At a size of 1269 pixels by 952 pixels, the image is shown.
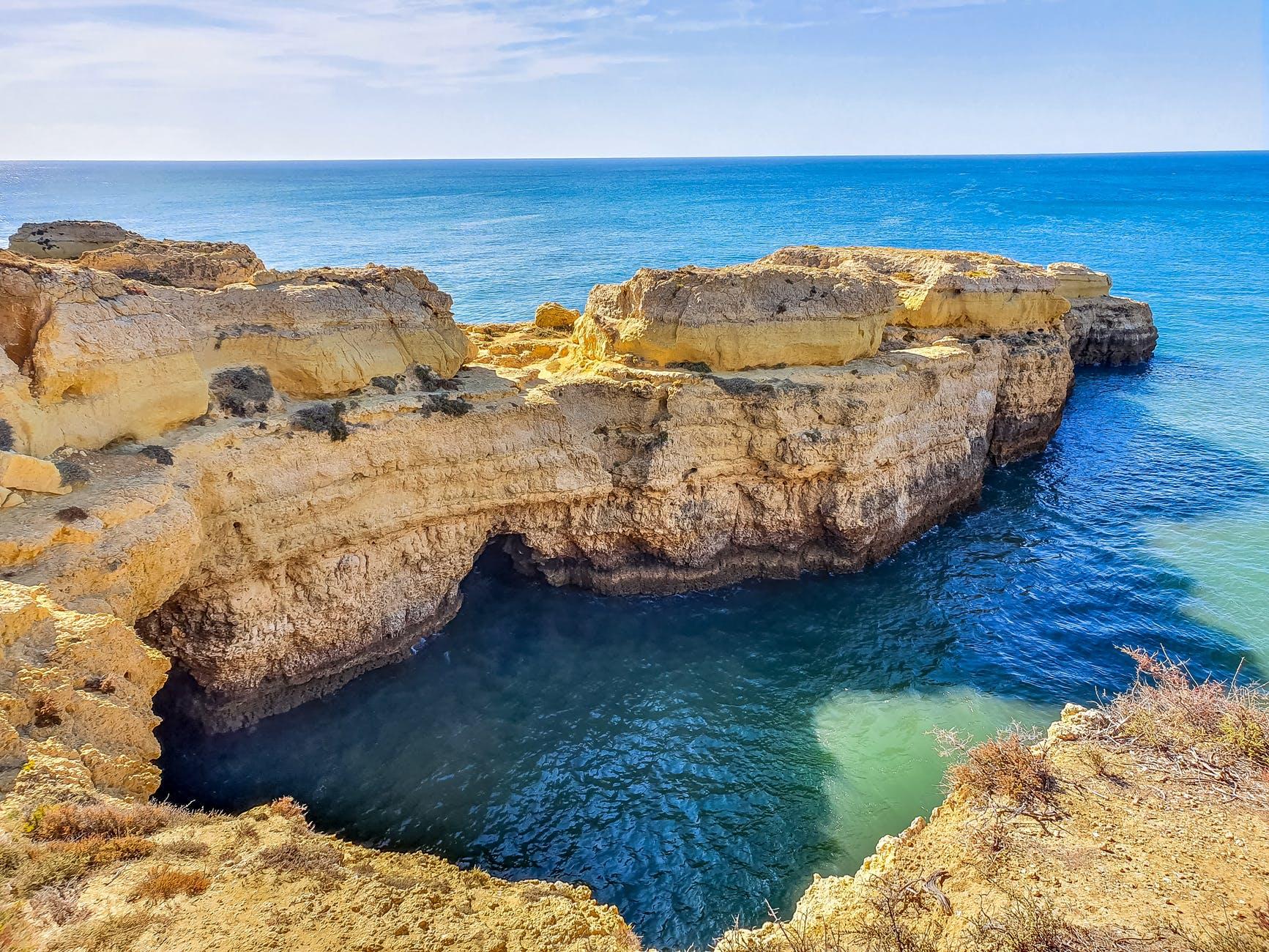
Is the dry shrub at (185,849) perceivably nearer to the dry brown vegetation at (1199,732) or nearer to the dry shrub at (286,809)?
the dry shrub at (286,809)

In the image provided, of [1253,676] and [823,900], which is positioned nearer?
[823,900]

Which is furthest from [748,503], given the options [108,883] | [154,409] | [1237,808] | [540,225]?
[540,225]

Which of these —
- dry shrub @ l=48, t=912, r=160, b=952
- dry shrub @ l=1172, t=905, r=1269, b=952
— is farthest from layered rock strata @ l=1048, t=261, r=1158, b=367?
dry shrub @ l=48, t=912, r=160, b=952

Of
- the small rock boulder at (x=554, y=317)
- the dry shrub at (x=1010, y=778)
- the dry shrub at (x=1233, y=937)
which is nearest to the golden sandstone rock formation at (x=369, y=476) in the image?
the small rock boulder at (x=554, y=317)

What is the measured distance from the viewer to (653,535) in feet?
67.6

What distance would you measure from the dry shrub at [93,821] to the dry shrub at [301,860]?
143 centimetres

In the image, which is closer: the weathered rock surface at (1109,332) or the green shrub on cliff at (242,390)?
the green shrub on cliff at (242,390)

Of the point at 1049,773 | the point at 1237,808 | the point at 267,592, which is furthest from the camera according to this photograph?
the point at 267,592

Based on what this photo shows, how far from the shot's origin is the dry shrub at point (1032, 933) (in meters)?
8.70

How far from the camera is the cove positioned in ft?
44.5

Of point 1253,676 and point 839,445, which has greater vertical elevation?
point 839,445

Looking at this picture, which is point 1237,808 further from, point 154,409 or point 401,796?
point 154,409

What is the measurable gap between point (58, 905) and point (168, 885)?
3.08 feet

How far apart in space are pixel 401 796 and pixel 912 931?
9822mm
